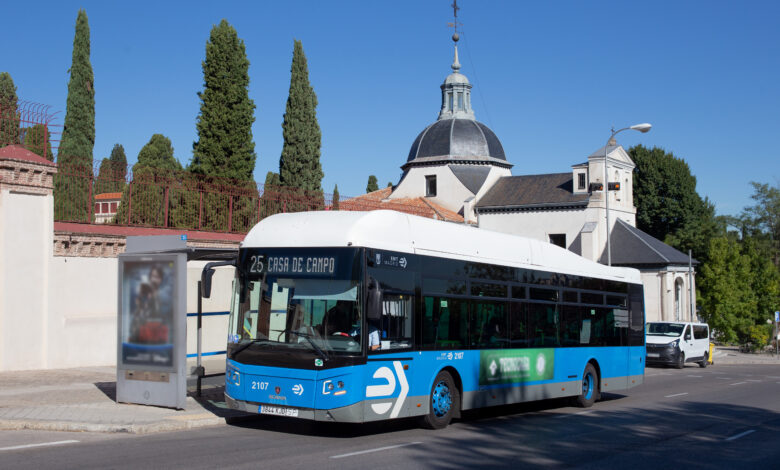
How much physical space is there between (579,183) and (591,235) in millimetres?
4795

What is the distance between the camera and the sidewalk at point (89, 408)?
1124 cm

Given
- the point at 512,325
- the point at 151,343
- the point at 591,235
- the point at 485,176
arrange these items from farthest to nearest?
the point at 485,176
the point at 591,235
the point at 512,325
the point at 151,343

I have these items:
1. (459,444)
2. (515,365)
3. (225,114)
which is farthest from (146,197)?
(459,444)

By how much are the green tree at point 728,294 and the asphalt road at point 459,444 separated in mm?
33279

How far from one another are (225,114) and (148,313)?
19065 millimetres

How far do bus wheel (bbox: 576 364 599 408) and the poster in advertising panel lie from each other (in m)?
8.62

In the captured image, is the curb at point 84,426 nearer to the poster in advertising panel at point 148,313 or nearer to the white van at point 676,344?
the poster in advertising panel at point 148,313

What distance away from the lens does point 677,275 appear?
5812cm

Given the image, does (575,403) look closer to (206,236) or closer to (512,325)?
(512,325)

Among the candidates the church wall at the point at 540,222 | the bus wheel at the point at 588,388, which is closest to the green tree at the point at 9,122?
the bus wheel at the point at 588,388

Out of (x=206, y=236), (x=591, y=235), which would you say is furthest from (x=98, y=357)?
(x=591, y=235)

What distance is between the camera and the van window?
34.1 meters

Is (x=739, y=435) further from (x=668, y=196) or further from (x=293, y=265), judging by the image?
(x=668, y=196)

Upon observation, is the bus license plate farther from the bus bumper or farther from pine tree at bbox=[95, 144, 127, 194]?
pine tree at bbox=[95, 144, 127, 194]
